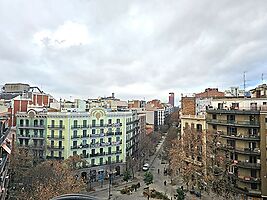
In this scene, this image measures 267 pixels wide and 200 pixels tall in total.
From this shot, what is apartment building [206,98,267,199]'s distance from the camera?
27984mm

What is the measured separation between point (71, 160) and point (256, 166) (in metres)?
20.5

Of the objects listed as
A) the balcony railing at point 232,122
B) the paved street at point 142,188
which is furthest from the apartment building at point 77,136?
the balcony railing at point 232,122

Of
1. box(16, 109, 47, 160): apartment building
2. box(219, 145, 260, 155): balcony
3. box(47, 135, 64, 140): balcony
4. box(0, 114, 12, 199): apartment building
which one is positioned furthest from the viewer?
box(16, 109, 47, 160): apartment building

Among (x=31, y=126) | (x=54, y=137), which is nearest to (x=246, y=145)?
(x=54, y=137)

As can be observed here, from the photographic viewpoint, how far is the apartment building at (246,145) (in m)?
28.0

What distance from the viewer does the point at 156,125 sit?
313ft

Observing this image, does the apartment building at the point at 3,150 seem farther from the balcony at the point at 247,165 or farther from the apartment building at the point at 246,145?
the balcony at the point at 247,165

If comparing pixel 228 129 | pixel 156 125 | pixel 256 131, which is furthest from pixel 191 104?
pixel 156 125

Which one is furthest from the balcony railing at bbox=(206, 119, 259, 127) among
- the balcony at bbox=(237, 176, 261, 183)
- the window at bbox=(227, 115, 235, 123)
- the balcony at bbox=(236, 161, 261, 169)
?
the balcony at bbox=(237, 176, 261, 183)

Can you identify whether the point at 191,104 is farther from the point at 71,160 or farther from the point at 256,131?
the point at 71,160

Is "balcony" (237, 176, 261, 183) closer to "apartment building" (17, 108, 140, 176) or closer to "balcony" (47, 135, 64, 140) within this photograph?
"apartment building" (17, 108, 140, 176)

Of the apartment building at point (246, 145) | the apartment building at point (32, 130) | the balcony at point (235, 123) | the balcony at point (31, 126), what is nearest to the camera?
the apartment building at point (246, 145)

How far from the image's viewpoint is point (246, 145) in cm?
2930

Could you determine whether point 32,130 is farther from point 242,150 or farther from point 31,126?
point 242,150
